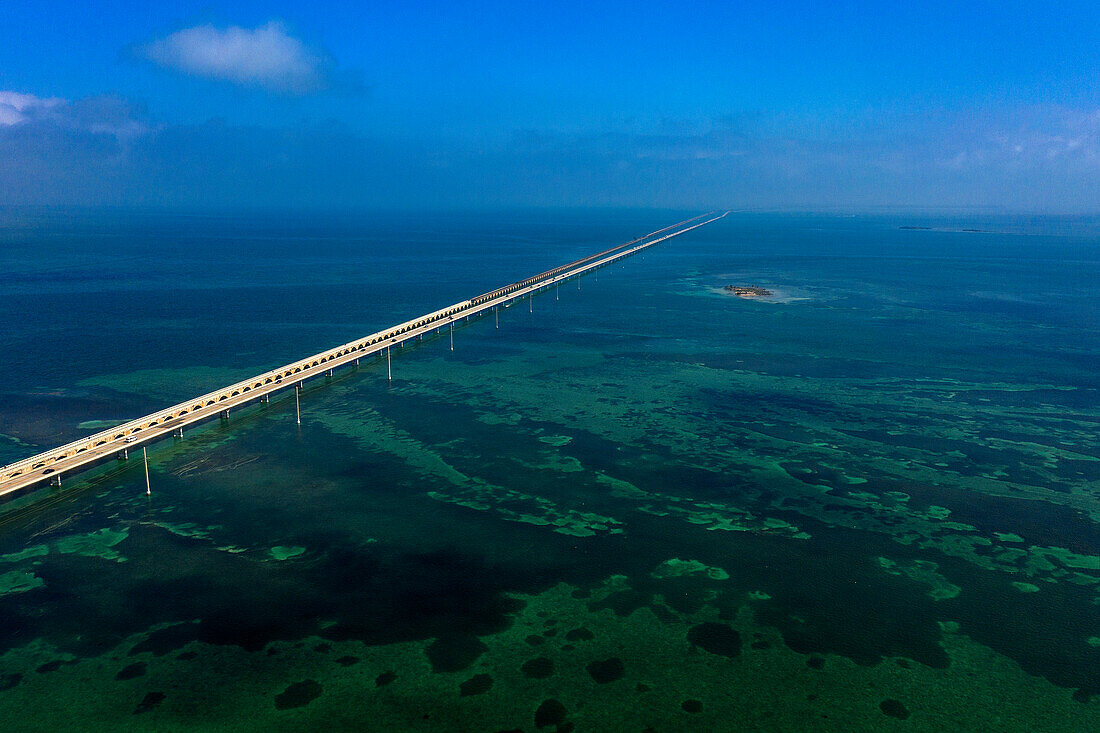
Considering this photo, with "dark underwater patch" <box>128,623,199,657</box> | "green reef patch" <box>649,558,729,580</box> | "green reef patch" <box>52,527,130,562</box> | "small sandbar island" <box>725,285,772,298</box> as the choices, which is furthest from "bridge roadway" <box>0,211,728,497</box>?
"small sandbar island" <box>725,285,772,298</box>

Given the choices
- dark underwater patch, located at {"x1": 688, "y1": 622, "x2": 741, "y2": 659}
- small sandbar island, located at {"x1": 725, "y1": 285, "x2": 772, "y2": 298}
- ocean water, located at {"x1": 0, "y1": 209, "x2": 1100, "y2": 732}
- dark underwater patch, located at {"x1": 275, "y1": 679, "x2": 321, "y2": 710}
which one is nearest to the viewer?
dark underwater patch, located at {"x1": 275, "y1": 679, "x2": 321, "y2": 710}

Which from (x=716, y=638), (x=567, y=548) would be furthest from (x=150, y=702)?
(x=716, y=638)

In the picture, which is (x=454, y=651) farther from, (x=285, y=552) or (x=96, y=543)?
(x=96, y=543)

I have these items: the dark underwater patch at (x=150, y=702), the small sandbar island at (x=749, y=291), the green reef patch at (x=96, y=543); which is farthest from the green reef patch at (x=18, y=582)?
the small sandbar island at (x=749, y=291)

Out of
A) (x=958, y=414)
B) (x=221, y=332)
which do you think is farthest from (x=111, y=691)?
(x=221, y=332)

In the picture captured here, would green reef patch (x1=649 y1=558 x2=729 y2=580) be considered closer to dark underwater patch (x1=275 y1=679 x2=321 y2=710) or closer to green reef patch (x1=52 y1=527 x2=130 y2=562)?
dark underwater patch (x1=275 y1=679 x2=321 y2=710)

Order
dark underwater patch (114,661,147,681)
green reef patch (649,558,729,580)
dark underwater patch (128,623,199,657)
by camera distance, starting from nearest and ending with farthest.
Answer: dark underwater patch (114,661,147,681), dark underwater patch (128,623,199,657), green reef patch (649,558,729,580)
